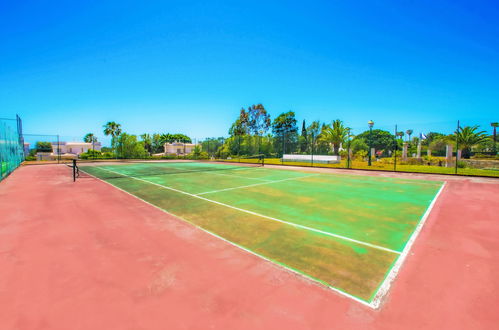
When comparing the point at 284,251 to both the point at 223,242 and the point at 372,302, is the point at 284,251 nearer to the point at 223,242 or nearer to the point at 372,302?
the point at 223,242

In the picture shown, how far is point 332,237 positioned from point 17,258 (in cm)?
516

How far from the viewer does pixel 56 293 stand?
2666 mm

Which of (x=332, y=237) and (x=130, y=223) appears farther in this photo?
(x=130, y=223)

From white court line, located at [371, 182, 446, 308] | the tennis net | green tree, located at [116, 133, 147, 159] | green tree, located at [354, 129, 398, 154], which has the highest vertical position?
green tree, located at [354, 129, 398, 154]

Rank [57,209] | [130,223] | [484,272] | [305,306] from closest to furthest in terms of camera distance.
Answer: [305,306] → [484,272] → [130,223] → [57,209]

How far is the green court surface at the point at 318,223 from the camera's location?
130 inches

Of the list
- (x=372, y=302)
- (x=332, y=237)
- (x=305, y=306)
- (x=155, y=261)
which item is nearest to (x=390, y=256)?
(x=332, y=237)

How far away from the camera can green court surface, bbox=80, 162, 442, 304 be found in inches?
130

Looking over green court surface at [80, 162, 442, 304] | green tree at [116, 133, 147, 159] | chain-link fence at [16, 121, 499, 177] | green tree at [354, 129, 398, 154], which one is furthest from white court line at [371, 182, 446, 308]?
green tree at [354, 129, 398, 154]

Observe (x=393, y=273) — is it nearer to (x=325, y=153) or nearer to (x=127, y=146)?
(x=325, y=153)

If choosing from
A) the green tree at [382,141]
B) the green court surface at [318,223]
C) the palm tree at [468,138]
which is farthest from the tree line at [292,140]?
the green tree at [382,141]

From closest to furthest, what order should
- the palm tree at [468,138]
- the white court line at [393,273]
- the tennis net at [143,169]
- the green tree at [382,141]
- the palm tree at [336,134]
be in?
the white court line at [393,273] → the tennis net at [143,169] → the palm tree at [468,138] → the palm tree at [336,134] → the green tree at [382,141]

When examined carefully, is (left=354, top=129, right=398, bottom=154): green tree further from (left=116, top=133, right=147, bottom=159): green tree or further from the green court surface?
the green court surface

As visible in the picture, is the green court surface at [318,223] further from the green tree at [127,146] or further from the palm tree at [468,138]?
the green tree at [127,146]
